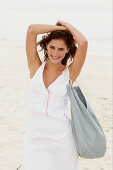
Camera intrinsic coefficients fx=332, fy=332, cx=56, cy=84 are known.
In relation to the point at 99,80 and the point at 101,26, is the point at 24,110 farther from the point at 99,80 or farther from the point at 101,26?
the point at 101,26

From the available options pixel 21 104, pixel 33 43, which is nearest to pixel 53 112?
pixel 33 43

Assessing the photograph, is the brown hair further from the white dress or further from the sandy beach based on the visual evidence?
the sandy beach

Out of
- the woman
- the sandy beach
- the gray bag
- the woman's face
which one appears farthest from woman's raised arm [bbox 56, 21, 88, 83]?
the sandy beach

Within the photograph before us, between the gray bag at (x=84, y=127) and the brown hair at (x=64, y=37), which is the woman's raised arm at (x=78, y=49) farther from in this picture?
the gray bag at (x=84, y=127)

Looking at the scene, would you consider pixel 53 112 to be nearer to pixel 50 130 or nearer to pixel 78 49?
pixel 50 130

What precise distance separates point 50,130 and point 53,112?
14 centimetres

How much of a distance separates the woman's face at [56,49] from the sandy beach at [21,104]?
2482mm

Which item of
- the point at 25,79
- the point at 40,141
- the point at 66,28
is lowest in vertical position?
the point at 25,79

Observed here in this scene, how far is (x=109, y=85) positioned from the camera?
38.5 ft

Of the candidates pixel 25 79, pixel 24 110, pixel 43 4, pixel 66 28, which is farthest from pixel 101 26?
pixel 66 28

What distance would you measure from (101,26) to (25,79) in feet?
139

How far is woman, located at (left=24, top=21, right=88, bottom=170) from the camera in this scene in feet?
8.25

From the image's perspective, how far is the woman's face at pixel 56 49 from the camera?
2.59 m

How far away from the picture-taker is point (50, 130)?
2516mm
